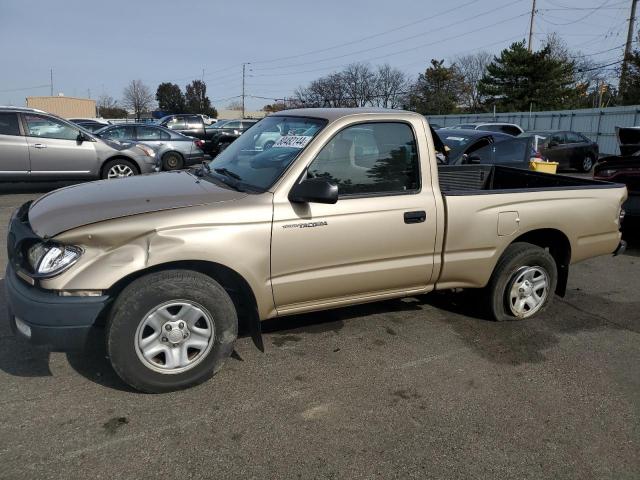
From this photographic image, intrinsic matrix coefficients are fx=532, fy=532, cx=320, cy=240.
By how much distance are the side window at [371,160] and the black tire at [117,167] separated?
27.8 ft

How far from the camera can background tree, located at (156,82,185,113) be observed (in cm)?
8231

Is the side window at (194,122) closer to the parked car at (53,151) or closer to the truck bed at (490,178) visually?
the parked car at (53,151)

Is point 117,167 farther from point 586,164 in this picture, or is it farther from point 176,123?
point 586,164

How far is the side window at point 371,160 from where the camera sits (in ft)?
12.3

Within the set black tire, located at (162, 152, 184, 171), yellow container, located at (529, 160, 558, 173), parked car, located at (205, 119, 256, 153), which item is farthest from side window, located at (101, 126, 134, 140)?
yellow container, located at (529, 160, 558, 173)

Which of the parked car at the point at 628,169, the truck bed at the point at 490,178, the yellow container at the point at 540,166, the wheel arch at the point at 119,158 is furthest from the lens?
the wheel arch at the point at 119,158

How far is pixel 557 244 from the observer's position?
16.0 feet

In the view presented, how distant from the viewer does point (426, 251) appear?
405 cm

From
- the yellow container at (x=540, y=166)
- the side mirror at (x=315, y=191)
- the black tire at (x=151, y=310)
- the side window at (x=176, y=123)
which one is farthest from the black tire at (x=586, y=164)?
the black tire at (x=151, y=310)

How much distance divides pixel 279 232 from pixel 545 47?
48.5m

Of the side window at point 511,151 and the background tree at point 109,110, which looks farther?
the background tree at point 109,110

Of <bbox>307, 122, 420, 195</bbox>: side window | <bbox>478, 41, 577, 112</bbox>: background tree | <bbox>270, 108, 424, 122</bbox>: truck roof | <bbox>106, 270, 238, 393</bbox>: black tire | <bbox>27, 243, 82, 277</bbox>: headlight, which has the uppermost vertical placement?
<bbox>478, 41, 577, 112</bbox>: background tree

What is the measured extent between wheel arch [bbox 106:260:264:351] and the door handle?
1.27 metres

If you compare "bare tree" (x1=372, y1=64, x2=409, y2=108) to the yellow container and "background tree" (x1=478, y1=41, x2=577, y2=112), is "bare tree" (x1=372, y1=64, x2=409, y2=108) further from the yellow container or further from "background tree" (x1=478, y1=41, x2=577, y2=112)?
the yellow container
